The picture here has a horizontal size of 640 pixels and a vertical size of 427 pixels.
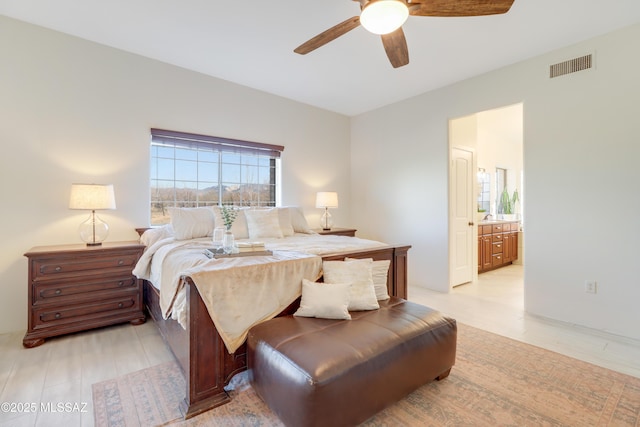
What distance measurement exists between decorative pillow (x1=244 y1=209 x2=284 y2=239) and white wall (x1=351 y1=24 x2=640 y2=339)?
2.24 m

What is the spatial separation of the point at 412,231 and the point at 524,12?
109 inches

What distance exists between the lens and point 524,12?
7.96 feet

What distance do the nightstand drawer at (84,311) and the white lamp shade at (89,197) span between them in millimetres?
875

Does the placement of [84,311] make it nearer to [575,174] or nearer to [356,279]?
[356,279]

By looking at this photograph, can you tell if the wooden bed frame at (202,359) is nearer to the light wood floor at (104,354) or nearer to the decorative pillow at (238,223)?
the light wood floor at (104,354)

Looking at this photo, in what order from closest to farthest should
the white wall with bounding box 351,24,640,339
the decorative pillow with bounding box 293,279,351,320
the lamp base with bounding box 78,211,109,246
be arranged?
the decorative pillow with bounding box 293,279,351,320
the white wall with bounding box 351,24,640,339
the lamp base with bounding box 78,211,109,246

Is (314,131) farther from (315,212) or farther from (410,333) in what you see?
(410,333)

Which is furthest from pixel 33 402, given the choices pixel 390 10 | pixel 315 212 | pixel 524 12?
pixel 524 12

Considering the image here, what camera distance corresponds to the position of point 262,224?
332 cm

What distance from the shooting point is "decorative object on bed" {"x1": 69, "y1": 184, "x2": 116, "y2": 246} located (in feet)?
8.74

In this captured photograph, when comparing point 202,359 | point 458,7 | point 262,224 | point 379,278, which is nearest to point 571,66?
point 458,7

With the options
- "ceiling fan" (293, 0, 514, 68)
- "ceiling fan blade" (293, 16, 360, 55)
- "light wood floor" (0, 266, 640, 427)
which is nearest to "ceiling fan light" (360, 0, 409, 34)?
"ceiling fan" (293, 0, 514, 68)

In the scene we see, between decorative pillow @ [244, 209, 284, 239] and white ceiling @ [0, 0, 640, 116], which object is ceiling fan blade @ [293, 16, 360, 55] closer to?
white ceiling @ [0, 0, 640, 116]

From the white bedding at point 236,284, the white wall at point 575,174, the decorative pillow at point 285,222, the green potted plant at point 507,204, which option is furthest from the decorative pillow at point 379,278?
the green potted plant at point 507,204
